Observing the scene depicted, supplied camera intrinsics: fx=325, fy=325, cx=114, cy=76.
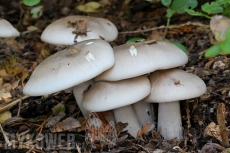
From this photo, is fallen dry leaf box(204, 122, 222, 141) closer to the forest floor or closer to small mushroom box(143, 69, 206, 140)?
the forest floor

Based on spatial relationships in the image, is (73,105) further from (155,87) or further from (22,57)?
(22,57)

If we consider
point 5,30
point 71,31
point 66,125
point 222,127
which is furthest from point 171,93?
point 5,30

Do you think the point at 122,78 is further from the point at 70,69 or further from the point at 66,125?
the point at 66,125

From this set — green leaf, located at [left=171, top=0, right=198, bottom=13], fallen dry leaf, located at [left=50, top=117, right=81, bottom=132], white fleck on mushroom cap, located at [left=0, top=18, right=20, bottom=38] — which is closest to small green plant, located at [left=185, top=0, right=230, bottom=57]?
green leaf, located at [left=171, top=0, right=198, bottom=13]

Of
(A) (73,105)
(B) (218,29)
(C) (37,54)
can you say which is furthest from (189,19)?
(B) (218,29)

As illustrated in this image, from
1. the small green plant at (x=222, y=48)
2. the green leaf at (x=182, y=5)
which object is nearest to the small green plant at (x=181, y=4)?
the green leaf at (x=182, y=5)

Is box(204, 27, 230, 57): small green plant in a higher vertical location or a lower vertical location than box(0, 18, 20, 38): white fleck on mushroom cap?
higher
